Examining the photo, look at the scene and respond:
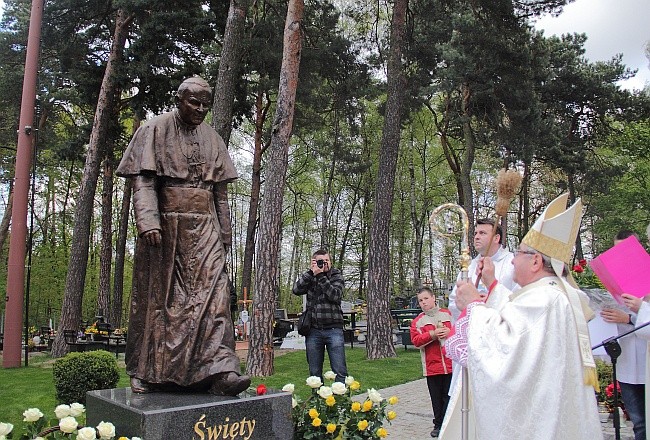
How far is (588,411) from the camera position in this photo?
335 centimetres

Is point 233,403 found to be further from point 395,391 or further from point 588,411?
point 395,391

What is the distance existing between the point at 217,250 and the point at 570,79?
21497 mm

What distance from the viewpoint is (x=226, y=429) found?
12.9 ft

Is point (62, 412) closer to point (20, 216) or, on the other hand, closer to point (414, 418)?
point (414, 418)

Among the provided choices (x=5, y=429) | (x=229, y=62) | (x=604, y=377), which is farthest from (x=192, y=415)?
(x=229, y=62)

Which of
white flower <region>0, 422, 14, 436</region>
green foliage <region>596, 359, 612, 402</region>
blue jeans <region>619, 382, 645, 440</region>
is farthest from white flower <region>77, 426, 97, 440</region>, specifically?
green foliage <region>596, 359, 612, 402</region>

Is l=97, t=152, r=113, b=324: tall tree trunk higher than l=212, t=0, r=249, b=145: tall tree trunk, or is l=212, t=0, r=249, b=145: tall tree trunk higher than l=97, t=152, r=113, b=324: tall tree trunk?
l=212, t=0, r=249, b=145: tall tree trunk

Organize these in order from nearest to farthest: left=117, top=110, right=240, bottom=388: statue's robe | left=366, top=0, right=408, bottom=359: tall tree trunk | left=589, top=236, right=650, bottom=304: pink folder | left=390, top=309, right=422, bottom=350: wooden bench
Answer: left=117, top=110, right=240, bottom=388: statue's robe
left=589, top=236, right=650, bottom=304: pink folder
left=366, top=0, right=408, bottom=359: tall tree trunk
left=390, top=309, right=422, bottom=350: wooden bench

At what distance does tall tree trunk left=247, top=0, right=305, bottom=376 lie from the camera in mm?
10953

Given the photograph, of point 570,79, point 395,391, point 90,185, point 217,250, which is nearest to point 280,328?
point 90,185

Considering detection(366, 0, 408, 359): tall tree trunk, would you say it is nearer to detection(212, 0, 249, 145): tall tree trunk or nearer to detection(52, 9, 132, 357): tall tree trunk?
detection(212, 0, 249, 145): tall tree trunk

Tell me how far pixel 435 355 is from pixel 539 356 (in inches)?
129

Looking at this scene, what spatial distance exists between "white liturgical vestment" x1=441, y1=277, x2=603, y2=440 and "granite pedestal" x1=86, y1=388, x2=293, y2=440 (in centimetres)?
146

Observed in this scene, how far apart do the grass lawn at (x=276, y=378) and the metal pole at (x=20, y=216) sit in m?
0.74
